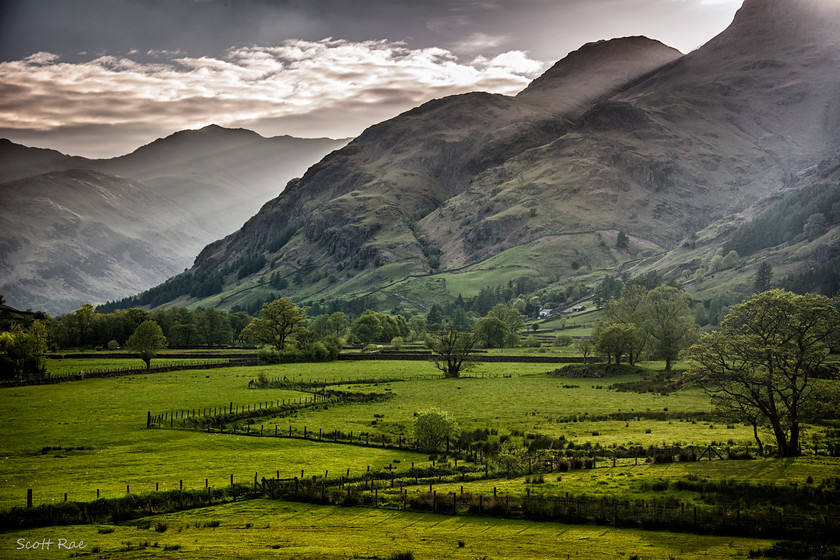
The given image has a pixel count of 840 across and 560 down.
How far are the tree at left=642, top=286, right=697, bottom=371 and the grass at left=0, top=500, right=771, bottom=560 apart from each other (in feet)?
300

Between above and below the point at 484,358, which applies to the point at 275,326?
above

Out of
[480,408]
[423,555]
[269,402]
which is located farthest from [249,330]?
[423,555]

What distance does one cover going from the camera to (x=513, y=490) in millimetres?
49531

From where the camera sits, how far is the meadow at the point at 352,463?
39.3 meters

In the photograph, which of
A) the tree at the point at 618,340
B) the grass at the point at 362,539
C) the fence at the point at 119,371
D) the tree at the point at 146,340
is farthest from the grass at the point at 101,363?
the grass at the point at 362,539

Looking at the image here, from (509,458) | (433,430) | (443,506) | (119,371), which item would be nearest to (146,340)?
(119,371)

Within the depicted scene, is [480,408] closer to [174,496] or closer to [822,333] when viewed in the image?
[822,333]

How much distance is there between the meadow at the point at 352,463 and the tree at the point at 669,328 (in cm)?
1909

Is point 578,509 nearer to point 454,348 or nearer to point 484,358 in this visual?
point 454,348

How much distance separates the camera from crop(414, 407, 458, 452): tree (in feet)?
226

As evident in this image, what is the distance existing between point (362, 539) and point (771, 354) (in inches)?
1735

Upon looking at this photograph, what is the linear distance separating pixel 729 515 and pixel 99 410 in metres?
74.1

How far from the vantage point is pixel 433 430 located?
68625 millimetres

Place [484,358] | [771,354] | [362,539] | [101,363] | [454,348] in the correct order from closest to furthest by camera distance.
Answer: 1. [362,539]
2. [771,354]
3. [454,348]
4. [101,363]
5. [484,358]
